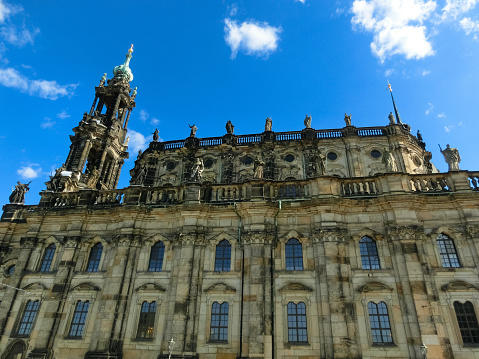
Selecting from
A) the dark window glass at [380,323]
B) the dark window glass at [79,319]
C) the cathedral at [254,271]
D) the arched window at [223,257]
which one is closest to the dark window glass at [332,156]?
the cathedral at [254,271]

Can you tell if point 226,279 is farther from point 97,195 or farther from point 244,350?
point 97,195

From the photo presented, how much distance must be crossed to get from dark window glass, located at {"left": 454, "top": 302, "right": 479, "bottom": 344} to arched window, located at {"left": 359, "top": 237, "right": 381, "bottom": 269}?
174 inches

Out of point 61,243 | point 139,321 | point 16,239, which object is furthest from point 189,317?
point 16,239

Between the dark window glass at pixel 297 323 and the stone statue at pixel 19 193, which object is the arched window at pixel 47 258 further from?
the dark window glass at pixel 297 323

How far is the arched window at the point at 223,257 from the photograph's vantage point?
20.8m

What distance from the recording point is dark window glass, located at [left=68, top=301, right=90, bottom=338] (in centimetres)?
2067

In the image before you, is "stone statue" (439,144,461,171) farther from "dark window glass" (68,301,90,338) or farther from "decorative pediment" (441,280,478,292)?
"dark window glass" (68,301,90,338)

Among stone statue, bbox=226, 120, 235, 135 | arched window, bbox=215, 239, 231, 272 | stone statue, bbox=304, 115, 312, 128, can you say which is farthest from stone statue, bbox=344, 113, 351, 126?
arched window, bbox=215, 239, 231, 272

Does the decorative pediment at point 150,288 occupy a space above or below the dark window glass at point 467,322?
above

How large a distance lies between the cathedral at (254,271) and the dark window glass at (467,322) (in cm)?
5

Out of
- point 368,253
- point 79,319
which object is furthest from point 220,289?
point 79,319

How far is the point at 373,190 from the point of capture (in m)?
21.6

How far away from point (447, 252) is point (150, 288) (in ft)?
58.9

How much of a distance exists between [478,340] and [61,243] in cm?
2613
